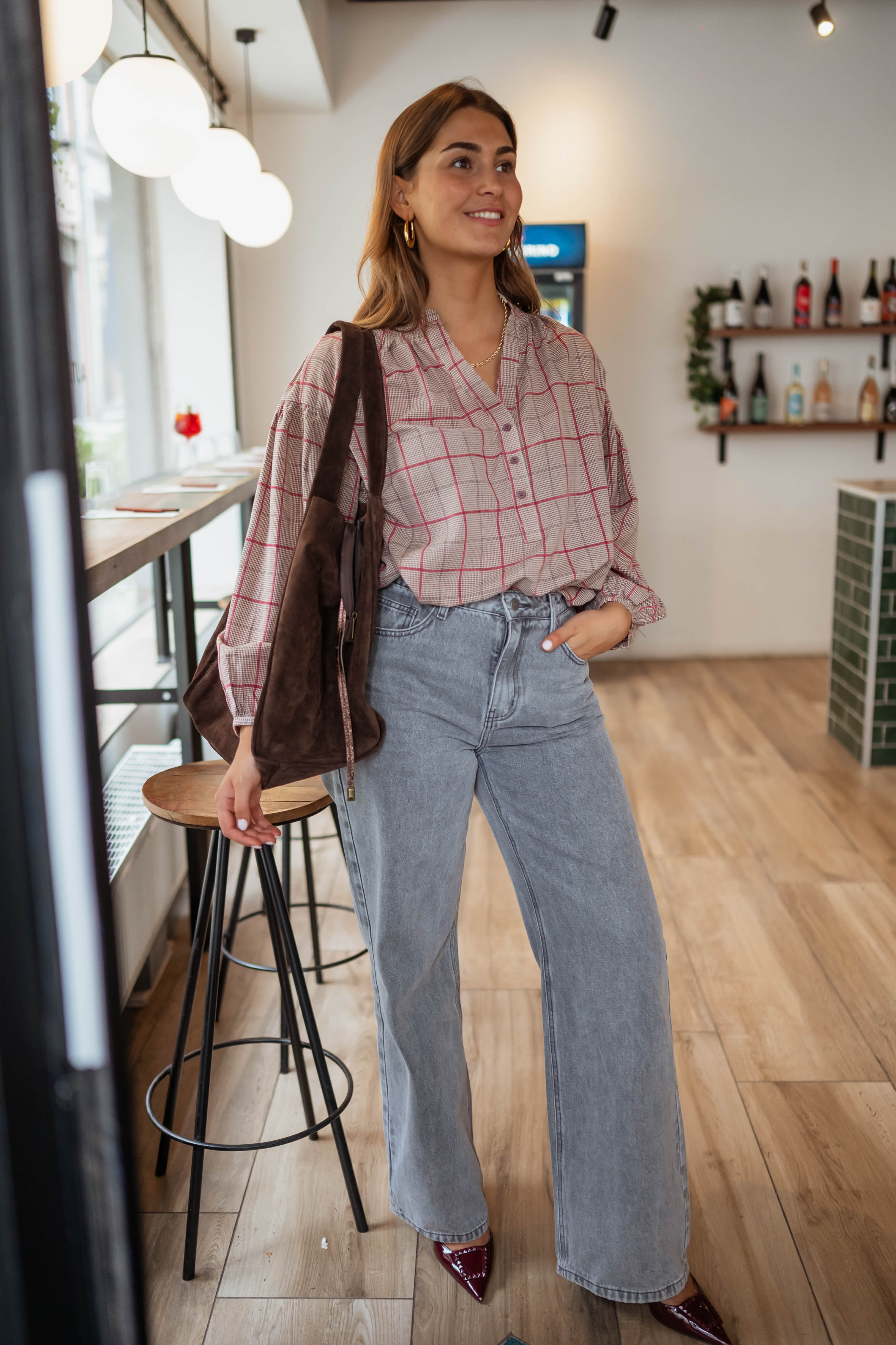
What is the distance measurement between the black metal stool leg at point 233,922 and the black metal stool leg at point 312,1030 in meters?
0.51

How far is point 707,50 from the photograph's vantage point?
4.88 m

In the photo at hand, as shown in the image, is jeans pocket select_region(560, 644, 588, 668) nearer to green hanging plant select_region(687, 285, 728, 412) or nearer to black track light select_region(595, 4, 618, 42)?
black track light select_region(595, 4, 618, 42)

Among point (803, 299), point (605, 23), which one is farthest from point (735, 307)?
point (605, 23)

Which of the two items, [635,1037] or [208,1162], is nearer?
[635,1037]

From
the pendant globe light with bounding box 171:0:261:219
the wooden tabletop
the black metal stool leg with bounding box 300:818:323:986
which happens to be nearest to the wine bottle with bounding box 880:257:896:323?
the pendant globe light with bounding box 171:0:261:219

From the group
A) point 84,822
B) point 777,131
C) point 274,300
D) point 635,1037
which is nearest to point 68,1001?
point 84,822

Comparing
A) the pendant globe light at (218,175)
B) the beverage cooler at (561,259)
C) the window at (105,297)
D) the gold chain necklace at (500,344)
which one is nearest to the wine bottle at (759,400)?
the beverage cooler at (561,259)

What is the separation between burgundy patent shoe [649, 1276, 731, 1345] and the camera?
4.42ft

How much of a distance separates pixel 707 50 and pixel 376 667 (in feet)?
15.6

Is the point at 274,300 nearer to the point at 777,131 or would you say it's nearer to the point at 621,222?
the point at 621,222

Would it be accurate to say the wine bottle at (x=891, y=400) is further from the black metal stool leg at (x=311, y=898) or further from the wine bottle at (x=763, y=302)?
the black metal stool leg at (x=311, y=898)

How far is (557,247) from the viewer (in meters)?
4.78

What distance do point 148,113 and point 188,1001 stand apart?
1.65 m

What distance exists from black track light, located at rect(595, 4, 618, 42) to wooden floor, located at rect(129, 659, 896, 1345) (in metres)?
3.06
